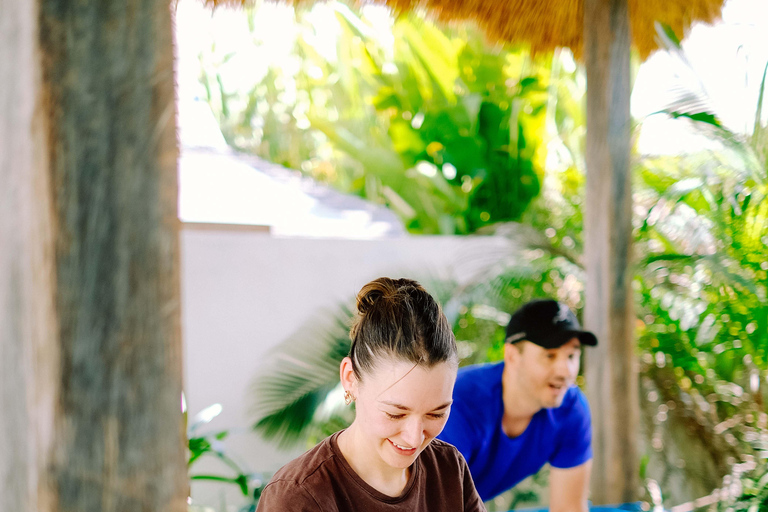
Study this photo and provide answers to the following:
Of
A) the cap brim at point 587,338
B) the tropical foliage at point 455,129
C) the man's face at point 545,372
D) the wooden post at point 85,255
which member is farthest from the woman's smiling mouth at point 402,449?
the tropical foliage at point 455,129

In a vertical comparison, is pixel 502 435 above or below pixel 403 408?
below

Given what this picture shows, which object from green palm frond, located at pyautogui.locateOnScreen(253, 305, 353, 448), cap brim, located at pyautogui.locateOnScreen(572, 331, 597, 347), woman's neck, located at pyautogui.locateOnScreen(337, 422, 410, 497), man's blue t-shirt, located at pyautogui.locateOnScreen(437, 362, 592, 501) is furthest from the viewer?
green palm frond, located at pyautogui.locateOnScreen(253, 305, 353, 448)

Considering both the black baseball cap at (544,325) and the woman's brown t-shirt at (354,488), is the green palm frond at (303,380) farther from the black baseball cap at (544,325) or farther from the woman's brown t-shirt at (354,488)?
the woman's brown t-shirt at (354,488)

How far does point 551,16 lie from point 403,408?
2710 mm

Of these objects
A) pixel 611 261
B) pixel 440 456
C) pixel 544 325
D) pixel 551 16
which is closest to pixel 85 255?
pixel 440 456

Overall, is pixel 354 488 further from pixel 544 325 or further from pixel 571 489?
pixel 571 489

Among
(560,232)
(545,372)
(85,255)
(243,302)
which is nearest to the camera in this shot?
(85,255)

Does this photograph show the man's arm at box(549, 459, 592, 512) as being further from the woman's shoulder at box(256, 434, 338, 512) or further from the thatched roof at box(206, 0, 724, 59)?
the thatched roof at box(206, 0, 724, 59)

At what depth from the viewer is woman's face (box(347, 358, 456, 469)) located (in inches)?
51.0

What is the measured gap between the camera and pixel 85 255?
0.87m

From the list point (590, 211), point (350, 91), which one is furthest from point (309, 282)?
point (350, 91)

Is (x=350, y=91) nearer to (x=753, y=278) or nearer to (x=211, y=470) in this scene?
(x=211, y=470)

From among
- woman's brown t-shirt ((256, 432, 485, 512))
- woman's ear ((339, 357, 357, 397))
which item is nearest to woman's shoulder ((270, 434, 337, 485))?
woman's brown t-shirt ((256, 432, 485, 512))

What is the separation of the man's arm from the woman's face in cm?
134
